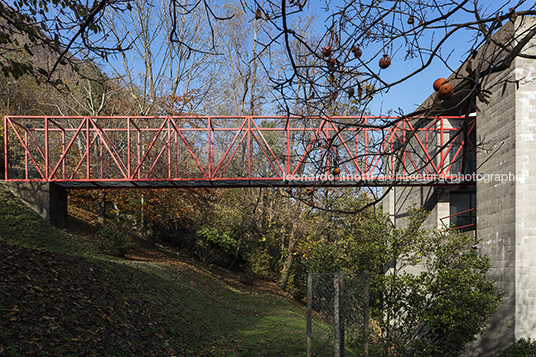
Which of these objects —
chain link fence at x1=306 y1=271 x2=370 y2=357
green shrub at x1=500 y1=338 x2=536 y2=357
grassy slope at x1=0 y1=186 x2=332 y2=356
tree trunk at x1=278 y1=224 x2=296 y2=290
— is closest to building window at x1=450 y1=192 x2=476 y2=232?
green shrub at x1=500 y1=338 x2=536 y2=357

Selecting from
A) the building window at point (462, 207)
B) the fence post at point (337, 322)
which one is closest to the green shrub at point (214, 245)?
the building window at point (462, 207)

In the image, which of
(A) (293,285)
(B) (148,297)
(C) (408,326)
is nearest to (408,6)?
(C) (408,326)

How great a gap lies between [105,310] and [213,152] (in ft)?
33.7

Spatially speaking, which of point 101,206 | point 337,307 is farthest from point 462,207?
point 101,206

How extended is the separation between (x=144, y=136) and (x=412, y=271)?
12.5m

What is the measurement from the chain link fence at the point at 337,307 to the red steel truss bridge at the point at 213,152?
1.82 m

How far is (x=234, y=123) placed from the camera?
828 inches

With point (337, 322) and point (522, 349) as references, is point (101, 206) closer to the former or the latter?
point (337, 322)

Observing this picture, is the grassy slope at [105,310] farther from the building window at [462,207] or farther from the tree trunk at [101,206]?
the building window at [462,207]

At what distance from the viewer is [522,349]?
725 cm

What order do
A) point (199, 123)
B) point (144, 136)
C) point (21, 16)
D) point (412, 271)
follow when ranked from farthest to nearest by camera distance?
point (199, 123)
point (144, 136)
point (412, 271)
point (21, 16)

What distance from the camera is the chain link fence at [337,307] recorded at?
5363 millimetres

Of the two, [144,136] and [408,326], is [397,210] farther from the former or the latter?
[144,136]

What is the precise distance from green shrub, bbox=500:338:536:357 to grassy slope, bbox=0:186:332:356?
369 cm
